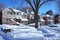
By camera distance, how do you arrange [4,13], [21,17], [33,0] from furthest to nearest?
[21,17]
[4,13]
[33,0]

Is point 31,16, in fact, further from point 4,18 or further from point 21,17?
point 4,18

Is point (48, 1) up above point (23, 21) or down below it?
above

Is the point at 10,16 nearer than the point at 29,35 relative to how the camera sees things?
No

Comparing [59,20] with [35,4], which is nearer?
[35,4]

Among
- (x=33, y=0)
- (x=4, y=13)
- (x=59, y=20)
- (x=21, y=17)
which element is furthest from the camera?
(x=59, y=20)

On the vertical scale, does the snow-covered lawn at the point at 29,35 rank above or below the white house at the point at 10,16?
below

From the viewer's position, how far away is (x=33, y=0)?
30062mm

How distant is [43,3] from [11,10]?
31.7 meters

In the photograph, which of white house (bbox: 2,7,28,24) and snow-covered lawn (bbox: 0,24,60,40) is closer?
snow-covered lawn (bbox: 0,24,60,40)

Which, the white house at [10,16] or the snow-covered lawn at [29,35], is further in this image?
the white house at [10,16]

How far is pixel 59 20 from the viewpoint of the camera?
68562 mm

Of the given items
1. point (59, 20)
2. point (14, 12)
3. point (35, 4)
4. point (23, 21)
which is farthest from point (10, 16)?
point (35, 4)

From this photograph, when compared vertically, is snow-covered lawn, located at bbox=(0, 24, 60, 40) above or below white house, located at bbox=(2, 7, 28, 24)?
below

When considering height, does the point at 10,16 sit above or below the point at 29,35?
above
